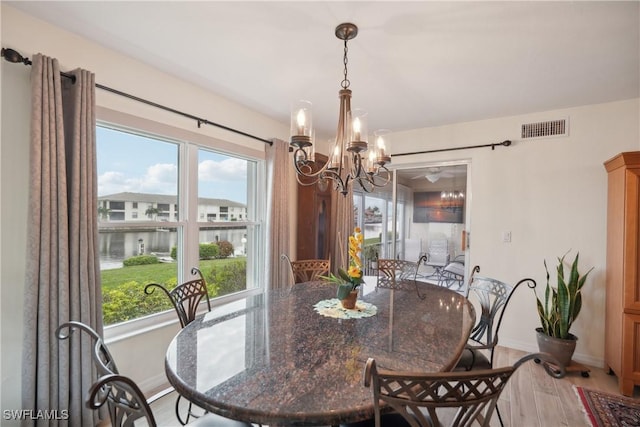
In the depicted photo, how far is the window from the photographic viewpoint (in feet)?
7.20

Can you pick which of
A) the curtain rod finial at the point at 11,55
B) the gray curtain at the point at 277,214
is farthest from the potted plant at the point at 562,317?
the curtain rod finial at the point at 11,55

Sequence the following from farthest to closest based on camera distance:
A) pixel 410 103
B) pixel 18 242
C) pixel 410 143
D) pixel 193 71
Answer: pixel 410 143, pixel 410 103, pixel 193 71, pixel 18 242

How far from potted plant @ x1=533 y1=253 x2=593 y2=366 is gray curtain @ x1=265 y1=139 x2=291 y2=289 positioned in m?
2.61

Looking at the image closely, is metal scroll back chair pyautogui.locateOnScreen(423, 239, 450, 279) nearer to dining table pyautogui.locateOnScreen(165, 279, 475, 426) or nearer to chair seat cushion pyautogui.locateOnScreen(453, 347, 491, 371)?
dining table pyautogui.locateOnScreen(165, 279, 475, 426)

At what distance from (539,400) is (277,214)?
278cm

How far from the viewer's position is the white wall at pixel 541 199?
2.89m

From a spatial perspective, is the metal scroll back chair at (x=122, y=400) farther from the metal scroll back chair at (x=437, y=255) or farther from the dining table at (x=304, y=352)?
the metal scroll back chair at (x=437, y=255)

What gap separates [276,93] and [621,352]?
3.62 m

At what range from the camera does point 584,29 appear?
1764mm

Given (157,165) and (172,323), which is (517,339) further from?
(157,165)

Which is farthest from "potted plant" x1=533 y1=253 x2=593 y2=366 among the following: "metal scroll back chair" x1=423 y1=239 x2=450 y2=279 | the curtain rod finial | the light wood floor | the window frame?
the curtain rod finial

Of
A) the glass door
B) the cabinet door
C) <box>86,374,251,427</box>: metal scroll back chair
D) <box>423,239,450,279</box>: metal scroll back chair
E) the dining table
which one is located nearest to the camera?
<box>86,374,251,427</box>: metal scroll back chair

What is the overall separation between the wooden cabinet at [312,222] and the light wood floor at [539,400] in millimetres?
2040

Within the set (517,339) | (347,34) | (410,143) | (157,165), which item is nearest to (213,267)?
(157,165)
